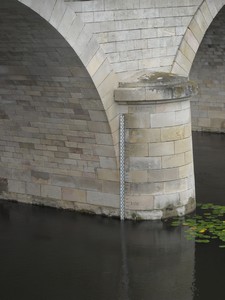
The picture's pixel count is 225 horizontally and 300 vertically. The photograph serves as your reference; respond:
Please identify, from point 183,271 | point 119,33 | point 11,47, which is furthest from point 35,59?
point 183,271

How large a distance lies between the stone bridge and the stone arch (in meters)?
0.02

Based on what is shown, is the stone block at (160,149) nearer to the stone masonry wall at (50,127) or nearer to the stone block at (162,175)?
the stone block at (162,175)

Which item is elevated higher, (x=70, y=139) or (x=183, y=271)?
(x=70, y=139)

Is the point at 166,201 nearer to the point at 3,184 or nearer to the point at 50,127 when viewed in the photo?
the point at 50,127

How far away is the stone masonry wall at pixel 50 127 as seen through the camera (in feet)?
33.9

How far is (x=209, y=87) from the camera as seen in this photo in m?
20.3

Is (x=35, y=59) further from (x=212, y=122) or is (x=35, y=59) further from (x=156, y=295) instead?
(x=212, y=122)

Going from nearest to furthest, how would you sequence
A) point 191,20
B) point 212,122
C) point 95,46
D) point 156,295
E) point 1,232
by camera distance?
point 156,295
point 95,46
point 1,232
point 191,20
point 212,122

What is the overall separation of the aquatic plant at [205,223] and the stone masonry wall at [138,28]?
2.69m

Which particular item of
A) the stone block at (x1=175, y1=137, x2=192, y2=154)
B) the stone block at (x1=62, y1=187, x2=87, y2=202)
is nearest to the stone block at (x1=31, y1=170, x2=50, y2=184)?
the stone block at (x1=62, y1=187, x2=87, y2=202)

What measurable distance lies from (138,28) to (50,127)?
239cm

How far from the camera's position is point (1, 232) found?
1138 cm

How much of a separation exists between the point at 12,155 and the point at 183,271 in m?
4.76

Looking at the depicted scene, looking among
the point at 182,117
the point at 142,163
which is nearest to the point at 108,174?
the point at 142,163
